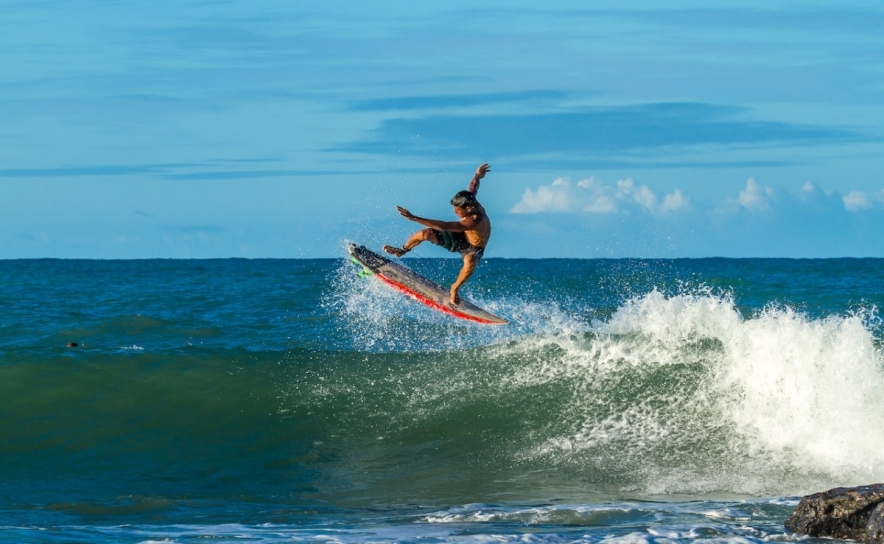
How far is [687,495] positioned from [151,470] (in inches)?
244

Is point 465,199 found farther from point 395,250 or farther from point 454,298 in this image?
point 454,298

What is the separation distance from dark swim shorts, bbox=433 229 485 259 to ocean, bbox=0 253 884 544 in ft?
6.94

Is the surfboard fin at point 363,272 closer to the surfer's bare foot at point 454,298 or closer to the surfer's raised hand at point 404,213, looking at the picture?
the surfer's bare foot at point 454,298

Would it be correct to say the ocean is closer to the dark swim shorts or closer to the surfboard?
the surfboard

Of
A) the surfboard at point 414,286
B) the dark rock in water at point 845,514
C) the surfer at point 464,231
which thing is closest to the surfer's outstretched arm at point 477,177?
the surfer at point 464,231

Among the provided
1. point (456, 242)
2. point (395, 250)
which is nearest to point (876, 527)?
point (456, 242)

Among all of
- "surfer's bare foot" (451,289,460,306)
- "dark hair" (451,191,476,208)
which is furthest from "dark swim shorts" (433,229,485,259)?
"surfer's bare foot" (451,289,460,306)

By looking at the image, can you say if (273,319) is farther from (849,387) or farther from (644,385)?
(849,387)

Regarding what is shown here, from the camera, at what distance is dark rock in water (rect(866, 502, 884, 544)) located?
25.8 feet

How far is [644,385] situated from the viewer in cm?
1448

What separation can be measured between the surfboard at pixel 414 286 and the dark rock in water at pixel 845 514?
7866 mm

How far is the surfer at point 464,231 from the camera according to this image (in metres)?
13.4

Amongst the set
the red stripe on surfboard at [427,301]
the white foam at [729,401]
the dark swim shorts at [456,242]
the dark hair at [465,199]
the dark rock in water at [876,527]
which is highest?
the dark hair at [465,199]

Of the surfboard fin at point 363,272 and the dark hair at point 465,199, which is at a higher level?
the dark hair at point 465,199
